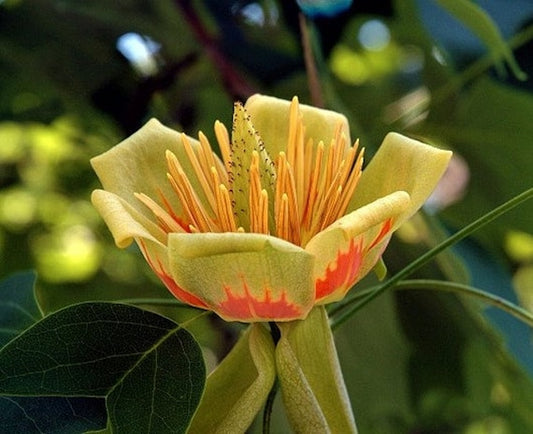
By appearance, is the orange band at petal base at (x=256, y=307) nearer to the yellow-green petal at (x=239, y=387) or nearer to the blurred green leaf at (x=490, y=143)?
the yellow-green petal at (x=239, y=387)

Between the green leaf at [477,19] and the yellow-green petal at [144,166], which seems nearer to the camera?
the yellow-green petal at [144,166]

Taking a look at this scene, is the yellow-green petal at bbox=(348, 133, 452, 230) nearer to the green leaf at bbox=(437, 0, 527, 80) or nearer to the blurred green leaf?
the green leaf at bbox=(437, 0, 527, 80)

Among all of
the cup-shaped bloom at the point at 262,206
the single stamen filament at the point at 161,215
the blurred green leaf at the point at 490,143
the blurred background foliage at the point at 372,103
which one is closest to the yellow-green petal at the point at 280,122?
the cup-shaped bloom at the point at 262,206

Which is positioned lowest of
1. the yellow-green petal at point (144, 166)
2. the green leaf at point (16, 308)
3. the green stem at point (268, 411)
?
the green stem at point (268, 411)

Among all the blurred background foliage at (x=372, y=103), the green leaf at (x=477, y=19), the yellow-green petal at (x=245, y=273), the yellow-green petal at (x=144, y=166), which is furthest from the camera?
the blurred background foliage at (x=372, y=103)

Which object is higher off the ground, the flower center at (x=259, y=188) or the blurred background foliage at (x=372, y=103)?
the flower center at (x=259, y=188)

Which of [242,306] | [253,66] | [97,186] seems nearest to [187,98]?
[253,66]

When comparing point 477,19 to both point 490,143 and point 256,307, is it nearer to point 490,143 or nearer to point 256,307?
point 256,307

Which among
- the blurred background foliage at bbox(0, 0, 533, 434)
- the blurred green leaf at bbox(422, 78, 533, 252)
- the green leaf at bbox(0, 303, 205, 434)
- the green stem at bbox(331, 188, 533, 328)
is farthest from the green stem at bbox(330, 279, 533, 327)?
the blurred green leaf at bbox(422, 78, 533, 252)
